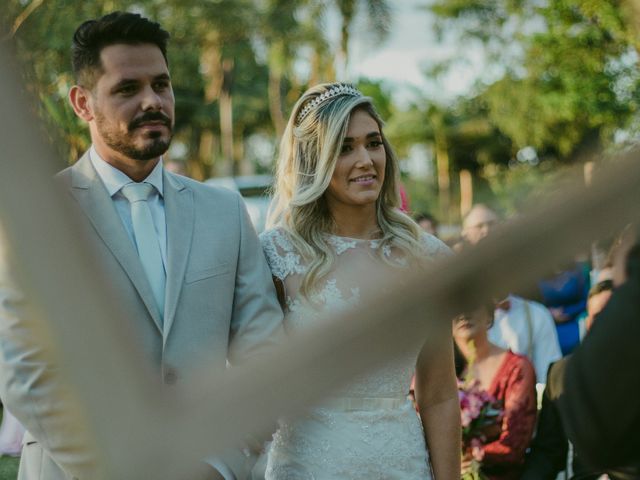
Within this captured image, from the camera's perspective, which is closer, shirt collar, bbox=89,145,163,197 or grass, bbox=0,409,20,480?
shirt collar, bbox=89,145,163,197

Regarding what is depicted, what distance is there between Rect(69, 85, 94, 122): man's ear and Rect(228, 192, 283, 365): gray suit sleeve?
0.53 m

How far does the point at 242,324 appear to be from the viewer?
2365 mm

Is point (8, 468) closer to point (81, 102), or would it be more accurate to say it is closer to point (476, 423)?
point (476, 423)

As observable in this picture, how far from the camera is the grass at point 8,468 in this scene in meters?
6.32

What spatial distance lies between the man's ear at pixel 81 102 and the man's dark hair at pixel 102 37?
0.08 ft

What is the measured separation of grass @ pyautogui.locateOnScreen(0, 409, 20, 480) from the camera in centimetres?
632

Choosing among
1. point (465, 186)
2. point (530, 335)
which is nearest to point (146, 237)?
point (530, 335)

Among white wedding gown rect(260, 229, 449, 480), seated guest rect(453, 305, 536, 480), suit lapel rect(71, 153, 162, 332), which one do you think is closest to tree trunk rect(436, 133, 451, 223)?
seated guest rect(453, 305, 536, 480)

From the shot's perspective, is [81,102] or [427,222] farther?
[427,222]

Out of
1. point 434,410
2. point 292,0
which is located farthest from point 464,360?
point 292,0

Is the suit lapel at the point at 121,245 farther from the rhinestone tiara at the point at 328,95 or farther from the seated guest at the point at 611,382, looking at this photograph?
the seated guest at the point at 611,382

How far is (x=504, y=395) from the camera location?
14.5 feet

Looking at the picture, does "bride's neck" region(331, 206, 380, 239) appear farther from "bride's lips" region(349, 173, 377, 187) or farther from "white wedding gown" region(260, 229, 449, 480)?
"white wedding gown" region(260, 229, 449, 480)

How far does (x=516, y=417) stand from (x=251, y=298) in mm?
2348
